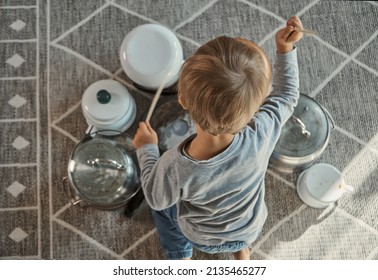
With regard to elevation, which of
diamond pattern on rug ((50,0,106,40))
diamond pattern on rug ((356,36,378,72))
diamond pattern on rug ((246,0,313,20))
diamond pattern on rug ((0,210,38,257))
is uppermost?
diamond pattern on rug ((246,0,313,20))

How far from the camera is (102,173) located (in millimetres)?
1250

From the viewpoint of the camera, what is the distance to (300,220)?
53.1 inches

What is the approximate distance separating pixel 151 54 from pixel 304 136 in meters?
0.47

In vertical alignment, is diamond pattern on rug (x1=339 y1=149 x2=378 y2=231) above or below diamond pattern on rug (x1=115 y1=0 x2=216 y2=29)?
below

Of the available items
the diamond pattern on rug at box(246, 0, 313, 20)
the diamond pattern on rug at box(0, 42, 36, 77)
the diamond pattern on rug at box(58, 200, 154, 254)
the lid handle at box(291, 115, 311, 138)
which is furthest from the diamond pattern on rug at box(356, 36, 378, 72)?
the diamond pattern on rug at box(0, 42, 36, 77)

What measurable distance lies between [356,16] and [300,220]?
2.18 ft

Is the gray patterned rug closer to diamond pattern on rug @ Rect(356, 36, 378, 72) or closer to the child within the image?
diamond pattern on rug @ Rect(356, 36, 378, 72)

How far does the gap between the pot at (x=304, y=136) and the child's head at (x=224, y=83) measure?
563mm

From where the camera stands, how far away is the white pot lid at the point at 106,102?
4.17 feet

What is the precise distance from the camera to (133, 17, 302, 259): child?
0.73 meters

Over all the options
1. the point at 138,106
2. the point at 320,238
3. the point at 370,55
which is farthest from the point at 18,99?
the point at 370,55

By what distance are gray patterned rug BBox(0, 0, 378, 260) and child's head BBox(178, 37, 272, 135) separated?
→ 66 cm
